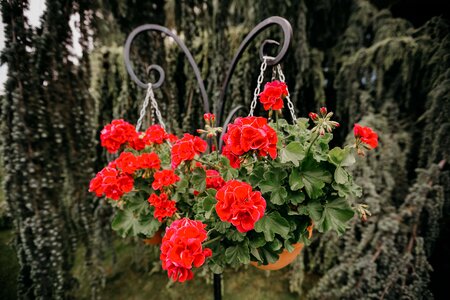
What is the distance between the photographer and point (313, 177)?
2.23 feet

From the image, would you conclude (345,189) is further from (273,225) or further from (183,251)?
(183,251)

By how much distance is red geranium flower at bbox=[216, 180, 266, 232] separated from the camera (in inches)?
21.3

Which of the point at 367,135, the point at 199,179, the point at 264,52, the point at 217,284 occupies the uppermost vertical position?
the point at 264,52

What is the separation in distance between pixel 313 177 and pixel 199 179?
0.96 ft

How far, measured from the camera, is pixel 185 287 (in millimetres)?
2047

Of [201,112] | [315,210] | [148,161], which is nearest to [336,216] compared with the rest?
[315,210]

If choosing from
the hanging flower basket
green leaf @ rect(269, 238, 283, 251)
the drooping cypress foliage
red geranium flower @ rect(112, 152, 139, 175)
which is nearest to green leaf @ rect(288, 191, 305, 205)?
the hanging flower basket

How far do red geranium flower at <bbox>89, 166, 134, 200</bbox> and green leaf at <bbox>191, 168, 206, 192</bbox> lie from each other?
0.76 ft

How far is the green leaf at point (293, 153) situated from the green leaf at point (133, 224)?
Answer: 0.47 m

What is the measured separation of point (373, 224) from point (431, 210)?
0.82 ft

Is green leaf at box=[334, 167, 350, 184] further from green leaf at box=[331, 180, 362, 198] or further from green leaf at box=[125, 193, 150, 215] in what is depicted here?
green leaf at box=[125, 193, 150, 215]

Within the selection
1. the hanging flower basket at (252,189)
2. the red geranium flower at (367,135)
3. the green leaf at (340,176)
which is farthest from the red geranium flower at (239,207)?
the red geranium flower at (367,135)

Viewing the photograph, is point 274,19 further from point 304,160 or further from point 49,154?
point 49,154

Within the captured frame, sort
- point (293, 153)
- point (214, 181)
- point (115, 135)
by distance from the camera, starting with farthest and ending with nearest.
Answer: point (115, 135) < point (214, 181) < point (293, 153)
